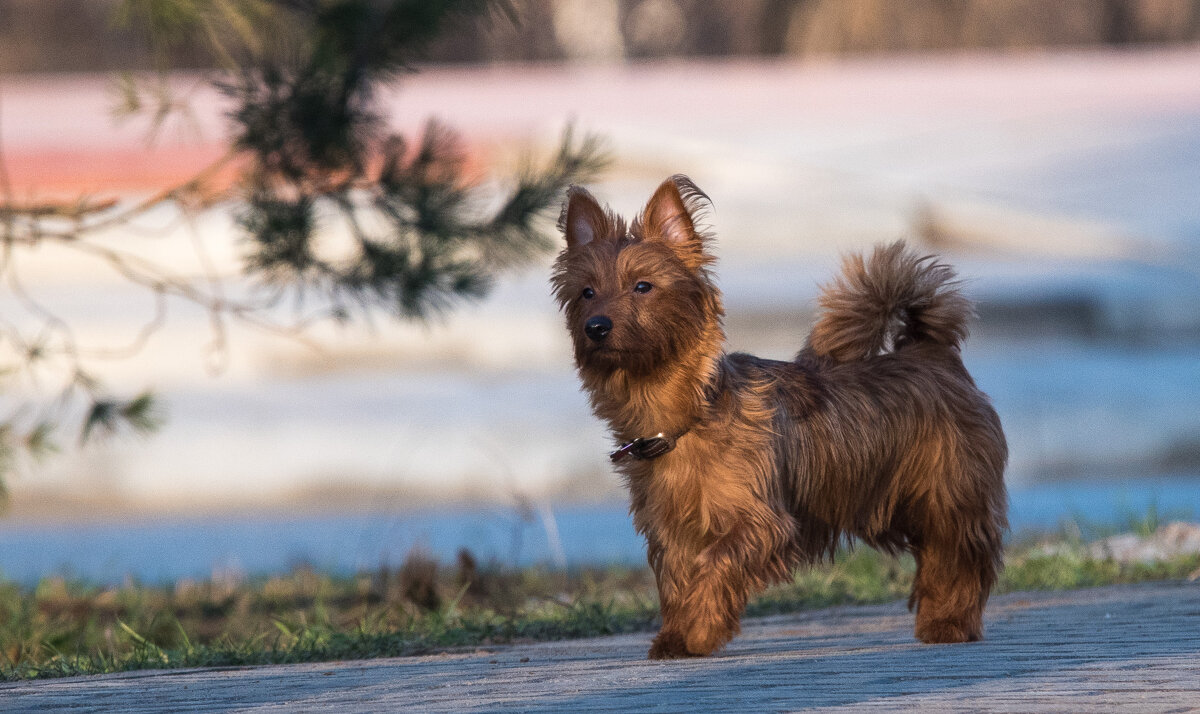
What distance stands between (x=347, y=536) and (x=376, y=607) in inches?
118

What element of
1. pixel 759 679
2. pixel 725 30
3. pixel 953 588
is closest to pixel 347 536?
pixel 953 588

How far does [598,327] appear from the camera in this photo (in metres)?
4.00

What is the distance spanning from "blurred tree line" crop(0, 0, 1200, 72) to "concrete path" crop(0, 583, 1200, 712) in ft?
42.1

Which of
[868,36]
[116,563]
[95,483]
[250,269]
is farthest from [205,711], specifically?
[868,36]

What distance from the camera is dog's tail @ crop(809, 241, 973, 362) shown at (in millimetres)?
4676

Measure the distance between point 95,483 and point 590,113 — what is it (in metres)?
5.65

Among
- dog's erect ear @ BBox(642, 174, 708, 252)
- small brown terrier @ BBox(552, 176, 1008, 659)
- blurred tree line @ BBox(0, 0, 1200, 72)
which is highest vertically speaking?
blurred tree line @ BBox(0, 0, 1200, 72)

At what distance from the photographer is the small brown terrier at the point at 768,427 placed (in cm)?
409

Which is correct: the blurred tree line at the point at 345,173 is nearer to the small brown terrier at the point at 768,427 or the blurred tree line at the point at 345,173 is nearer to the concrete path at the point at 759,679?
the small brown terrier at the point at 768,427

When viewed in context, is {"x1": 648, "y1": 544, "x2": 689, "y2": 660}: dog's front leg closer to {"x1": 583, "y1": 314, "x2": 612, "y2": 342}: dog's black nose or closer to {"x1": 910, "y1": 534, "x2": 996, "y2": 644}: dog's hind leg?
{"x1": 583, "y1": 314, "x2": 612, "y2": 342}: dog's black nose

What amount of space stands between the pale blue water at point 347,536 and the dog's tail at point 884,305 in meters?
3.82

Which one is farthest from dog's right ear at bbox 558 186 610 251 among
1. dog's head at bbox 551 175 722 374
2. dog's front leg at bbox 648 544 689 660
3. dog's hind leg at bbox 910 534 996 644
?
dog's hind leg at bbox 910 534 996 644

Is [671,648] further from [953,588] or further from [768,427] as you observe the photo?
[953,588]

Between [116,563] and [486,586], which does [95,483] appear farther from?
[486,586]
